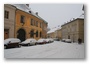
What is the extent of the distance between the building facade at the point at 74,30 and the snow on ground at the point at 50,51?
173mm

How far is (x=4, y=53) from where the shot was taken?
3.09 metres

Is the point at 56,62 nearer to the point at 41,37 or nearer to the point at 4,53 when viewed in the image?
the point at 41,37

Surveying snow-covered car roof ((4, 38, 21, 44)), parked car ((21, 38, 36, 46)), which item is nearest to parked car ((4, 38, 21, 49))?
snow-covered car roof ((4, 38, 21, 44))

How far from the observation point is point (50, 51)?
3258 mm

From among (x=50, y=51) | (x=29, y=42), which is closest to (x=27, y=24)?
(x=29, y=42)

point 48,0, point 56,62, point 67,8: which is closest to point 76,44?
point 56,62

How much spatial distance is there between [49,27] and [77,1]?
841mm

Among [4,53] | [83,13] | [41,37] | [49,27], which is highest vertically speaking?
[83,13]

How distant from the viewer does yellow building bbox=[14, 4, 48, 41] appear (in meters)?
3.21

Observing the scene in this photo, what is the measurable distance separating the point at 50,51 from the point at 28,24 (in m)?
0.77

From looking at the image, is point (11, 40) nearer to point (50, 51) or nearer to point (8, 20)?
point (8, 20)

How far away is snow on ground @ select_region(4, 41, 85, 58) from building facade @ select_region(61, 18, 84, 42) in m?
0.17

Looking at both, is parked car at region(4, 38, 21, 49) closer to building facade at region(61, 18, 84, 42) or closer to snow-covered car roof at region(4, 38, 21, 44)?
snow-covered car roof at region(4, 38, 21, 44)

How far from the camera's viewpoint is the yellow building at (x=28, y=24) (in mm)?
3209
